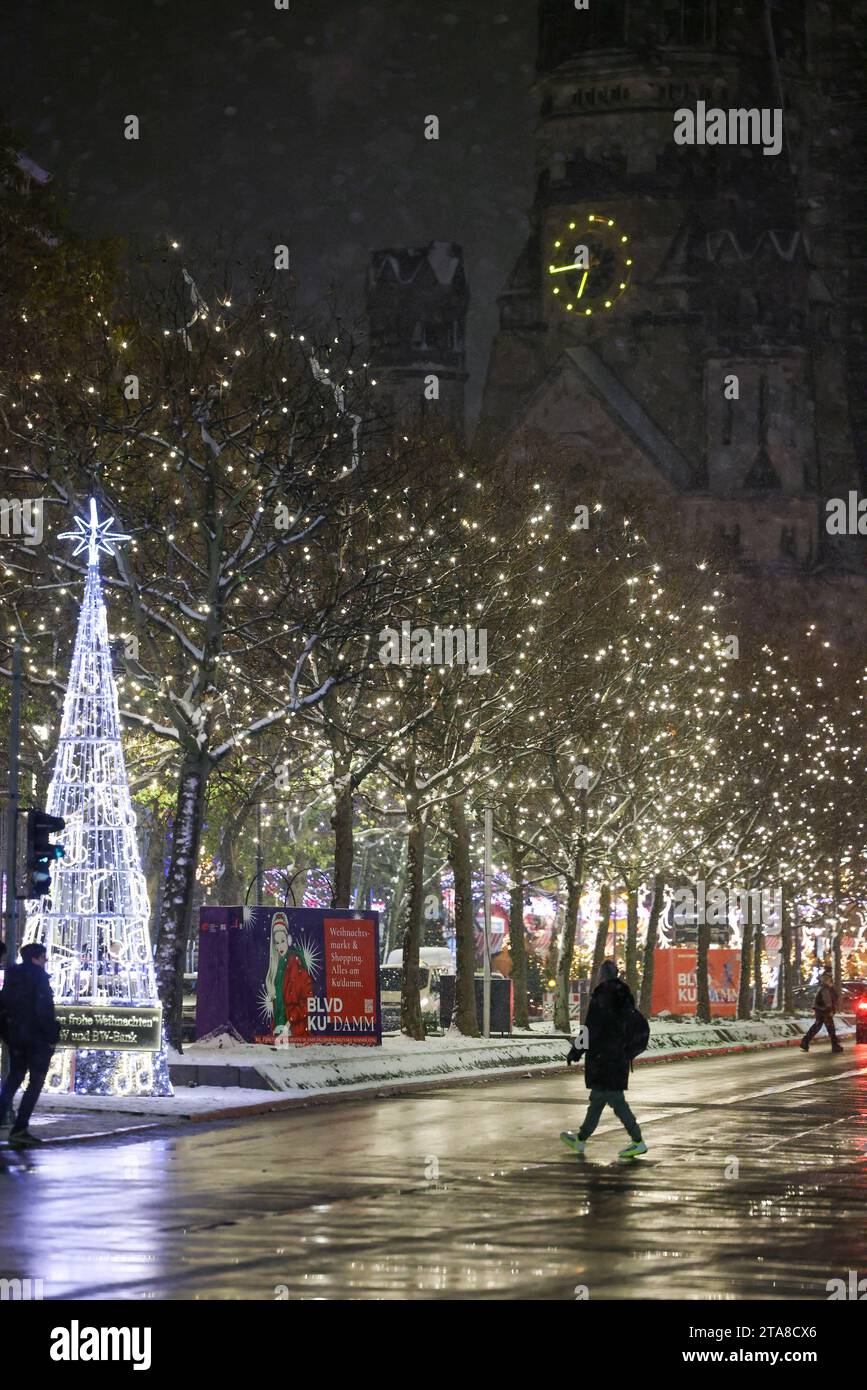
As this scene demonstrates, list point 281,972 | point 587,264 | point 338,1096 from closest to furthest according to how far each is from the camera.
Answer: point 338,1096 < point 281,972 < point 587,264

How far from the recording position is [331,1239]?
15078mm

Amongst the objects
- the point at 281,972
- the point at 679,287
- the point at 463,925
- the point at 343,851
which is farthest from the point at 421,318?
the point at 281,972

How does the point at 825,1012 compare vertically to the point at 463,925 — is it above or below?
below

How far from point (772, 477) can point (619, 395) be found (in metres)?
11.5

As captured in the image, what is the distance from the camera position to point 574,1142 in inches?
882

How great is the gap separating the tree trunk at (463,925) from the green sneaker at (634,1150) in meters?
26.7

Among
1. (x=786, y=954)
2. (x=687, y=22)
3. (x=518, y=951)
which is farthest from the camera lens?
(x=687, y=22)

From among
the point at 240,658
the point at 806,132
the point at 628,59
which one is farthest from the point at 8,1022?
the point at 806,132

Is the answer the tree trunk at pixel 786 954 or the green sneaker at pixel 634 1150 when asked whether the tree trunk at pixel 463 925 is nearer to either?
the green sneaker at pixel 634 1150

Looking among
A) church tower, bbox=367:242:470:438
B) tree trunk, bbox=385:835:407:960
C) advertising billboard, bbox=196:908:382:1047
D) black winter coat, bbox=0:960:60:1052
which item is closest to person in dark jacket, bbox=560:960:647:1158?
black winter coat, bbox=0:960:60:1052

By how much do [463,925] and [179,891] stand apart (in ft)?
49.5

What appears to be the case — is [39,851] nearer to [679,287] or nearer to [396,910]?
[396,910]

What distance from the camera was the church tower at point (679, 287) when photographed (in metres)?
147

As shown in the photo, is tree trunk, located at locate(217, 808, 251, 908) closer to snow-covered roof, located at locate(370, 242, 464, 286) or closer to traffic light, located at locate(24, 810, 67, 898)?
traffic light, located at locate(24, 810, 67, 898)
